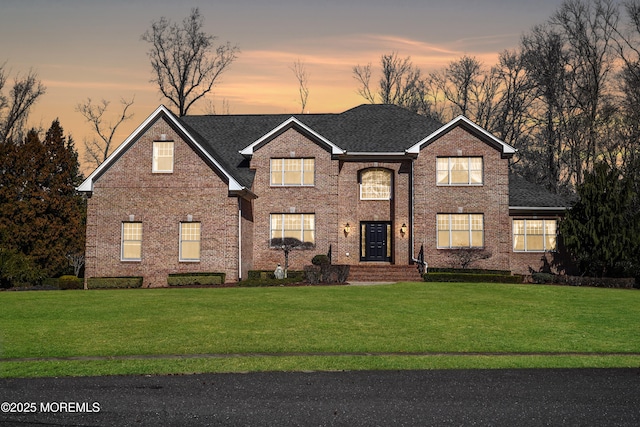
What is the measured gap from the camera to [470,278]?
3095 cm

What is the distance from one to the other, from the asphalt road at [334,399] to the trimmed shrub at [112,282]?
67.5 feet

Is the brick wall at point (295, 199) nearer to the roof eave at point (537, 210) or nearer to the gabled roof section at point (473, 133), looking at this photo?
the gabled roof section at point (473, 133)

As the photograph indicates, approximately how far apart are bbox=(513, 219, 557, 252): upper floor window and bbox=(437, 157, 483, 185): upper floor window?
3.56 meters

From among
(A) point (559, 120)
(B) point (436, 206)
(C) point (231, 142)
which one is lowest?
(B) point (436, 206)

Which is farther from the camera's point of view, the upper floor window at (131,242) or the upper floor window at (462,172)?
the upper floor window at (462,172)

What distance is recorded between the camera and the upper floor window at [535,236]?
3747cm

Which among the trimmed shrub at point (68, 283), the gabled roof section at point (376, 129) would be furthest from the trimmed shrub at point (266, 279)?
the gabled roof section at point (376, 129)

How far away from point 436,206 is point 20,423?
101 ft

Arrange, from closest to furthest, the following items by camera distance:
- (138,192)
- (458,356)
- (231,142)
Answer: (458,356), (138,192), (231,142)

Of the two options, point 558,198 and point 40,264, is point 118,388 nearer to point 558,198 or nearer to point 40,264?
point 40,264

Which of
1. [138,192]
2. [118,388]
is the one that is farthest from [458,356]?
[138,192]

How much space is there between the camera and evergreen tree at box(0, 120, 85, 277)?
3691cm

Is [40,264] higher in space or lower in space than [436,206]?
lower

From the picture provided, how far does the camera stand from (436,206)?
3688 cm
